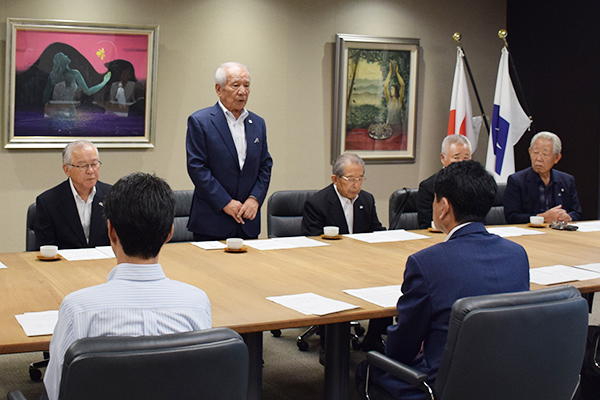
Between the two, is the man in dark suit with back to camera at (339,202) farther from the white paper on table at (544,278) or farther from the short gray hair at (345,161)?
the white paper on table at (544,278)

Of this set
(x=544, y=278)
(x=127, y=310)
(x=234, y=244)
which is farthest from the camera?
(x=234, y=244)

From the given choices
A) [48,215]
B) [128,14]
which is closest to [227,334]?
[48,215]

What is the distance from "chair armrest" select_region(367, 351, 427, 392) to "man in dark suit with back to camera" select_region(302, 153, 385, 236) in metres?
1.99

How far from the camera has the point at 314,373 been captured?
12.6 ft

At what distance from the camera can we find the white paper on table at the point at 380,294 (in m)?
2.49

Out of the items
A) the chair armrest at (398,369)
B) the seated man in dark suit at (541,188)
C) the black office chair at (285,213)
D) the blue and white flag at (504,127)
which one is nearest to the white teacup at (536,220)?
the seated man in dark suit at (541,188)

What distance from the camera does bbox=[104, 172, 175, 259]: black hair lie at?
5.59 feet

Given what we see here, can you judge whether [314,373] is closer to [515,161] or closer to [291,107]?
[291,107]

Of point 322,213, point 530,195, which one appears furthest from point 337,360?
point 530,195

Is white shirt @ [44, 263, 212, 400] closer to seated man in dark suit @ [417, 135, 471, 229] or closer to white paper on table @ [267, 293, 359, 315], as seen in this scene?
white paper on table @ [267, 293, 359, 315]

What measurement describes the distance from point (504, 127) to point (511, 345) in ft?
16.8

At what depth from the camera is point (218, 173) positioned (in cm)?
420

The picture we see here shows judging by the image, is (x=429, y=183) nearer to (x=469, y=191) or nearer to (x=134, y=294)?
(x=469, y=191)

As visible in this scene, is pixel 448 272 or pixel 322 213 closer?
pixel 448 272
